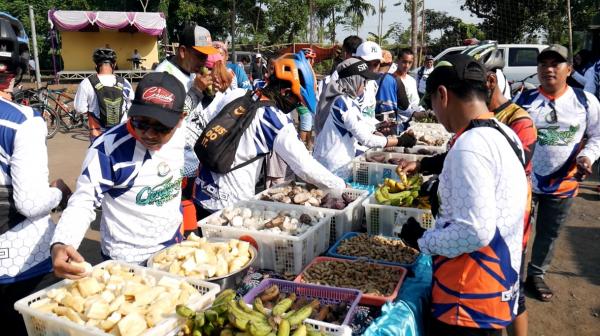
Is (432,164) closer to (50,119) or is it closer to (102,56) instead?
(102,56)

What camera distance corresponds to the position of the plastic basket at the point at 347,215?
123 inches

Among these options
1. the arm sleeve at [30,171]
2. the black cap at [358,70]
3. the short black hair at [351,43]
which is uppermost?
the short black hair at [351,43]

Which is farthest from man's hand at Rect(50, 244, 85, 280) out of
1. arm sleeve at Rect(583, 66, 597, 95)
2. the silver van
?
the silver van

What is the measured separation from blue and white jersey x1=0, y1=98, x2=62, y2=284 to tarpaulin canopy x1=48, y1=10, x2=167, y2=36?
24300 mm

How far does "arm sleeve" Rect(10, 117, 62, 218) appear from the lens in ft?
7.22

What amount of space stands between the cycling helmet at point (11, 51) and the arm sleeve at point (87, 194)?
22.7 inches

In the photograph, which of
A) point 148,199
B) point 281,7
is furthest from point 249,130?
point 281,7

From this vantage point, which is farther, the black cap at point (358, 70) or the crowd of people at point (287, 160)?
the black cap at point (358, 70)

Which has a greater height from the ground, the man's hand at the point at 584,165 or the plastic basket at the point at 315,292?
the man's hand at the point at 584,165

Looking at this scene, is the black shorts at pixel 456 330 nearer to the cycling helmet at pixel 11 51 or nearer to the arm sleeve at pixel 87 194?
the arm sleeve at pixel 87 194

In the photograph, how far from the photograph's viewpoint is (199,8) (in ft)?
100

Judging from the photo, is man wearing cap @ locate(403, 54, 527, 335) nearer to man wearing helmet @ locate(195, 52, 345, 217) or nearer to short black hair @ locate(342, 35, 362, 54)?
man wearing helmet @ locate(195, 52, 345, 217)

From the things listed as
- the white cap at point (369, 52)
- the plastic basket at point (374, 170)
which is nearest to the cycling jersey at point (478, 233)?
the plastic basket at point (374, 170)

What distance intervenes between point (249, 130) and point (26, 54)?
4.45 ft
